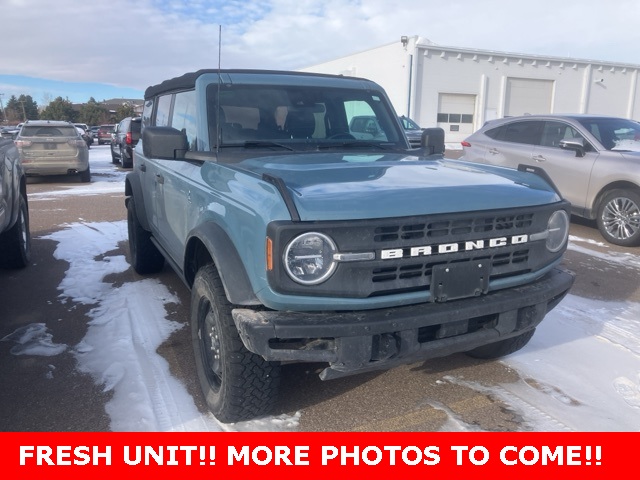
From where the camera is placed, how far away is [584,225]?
28.1 feet

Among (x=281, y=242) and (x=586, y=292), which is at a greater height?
(x=281, y=242)

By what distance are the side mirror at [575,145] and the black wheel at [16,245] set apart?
671cm

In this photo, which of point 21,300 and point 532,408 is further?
point 21,300

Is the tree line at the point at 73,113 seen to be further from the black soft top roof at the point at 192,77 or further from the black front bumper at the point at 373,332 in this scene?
the black front bumper at the point at 373,332

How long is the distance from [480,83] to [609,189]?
26204mm

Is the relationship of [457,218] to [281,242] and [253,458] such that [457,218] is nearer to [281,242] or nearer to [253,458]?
[281,242]

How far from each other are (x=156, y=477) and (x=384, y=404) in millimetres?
1327

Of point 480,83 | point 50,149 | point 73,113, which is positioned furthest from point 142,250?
point 73,113

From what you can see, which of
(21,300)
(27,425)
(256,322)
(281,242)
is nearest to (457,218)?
Result: (281,242)

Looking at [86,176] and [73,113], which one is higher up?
[73,113]

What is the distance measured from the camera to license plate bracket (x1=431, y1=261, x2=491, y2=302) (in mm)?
2709

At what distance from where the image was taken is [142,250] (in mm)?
5598

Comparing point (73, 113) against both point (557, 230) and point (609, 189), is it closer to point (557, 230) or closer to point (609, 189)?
point (609, 189)

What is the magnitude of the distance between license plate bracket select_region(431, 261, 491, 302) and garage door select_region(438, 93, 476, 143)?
29.0 m
